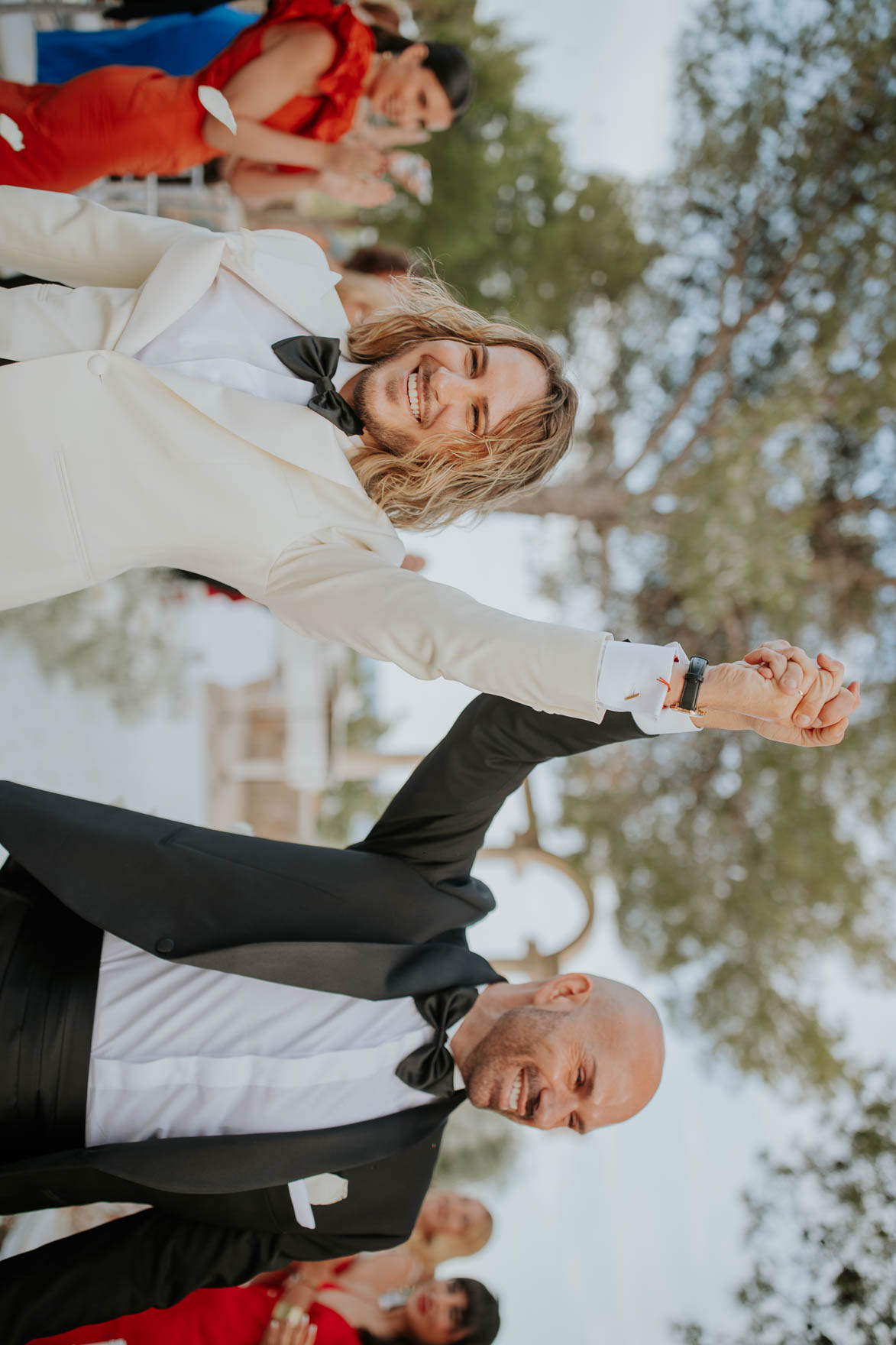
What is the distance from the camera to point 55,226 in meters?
2.42

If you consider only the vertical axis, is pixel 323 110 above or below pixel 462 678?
above

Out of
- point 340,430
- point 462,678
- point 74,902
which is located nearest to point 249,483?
point 340,430

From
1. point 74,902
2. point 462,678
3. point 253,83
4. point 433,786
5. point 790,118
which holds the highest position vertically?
point 790,118

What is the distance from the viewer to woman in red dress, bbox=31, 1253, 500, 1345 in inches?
119

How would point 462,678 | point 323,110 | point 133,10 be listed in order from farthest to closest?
point 133,10 < point 323,110 < point 462,678

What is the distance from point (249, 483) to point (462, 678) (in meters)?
0.72

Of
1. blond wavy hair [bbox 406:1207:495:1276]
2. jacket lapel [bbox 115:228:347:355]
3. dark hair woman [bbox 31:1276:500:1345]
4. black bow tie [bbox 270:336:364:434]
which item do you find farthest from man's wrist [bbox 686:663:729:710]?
blond wavy hair [bbox 406:1207:495:1276]

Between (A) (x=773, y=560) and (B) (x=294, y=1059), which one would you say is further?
(A) (x=773, y=560)

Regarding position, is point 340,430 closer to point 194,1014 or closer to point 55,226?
point 55,226

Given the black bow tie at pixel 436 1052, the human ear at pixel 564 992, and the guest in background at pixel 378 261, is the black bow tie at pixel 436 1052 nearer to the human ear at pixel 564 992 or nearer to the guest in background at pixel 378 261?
the human ear at pixel 564 992

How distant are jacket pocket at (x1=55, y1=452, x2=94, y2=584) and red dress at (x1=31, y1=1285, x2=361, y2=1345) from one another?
2.34 metres

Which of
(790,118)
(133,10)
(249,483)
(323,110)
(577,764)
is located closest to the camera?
(249,483)

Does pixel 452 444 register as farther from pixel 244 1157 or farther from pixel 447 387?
pixel 244 1157

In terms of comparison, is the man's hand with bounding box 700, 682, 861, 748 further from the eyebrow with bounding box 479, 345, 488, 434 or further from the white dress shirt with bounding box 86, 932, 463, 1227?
the white dress shirt with bounding box 86, 932, 463, 1227
